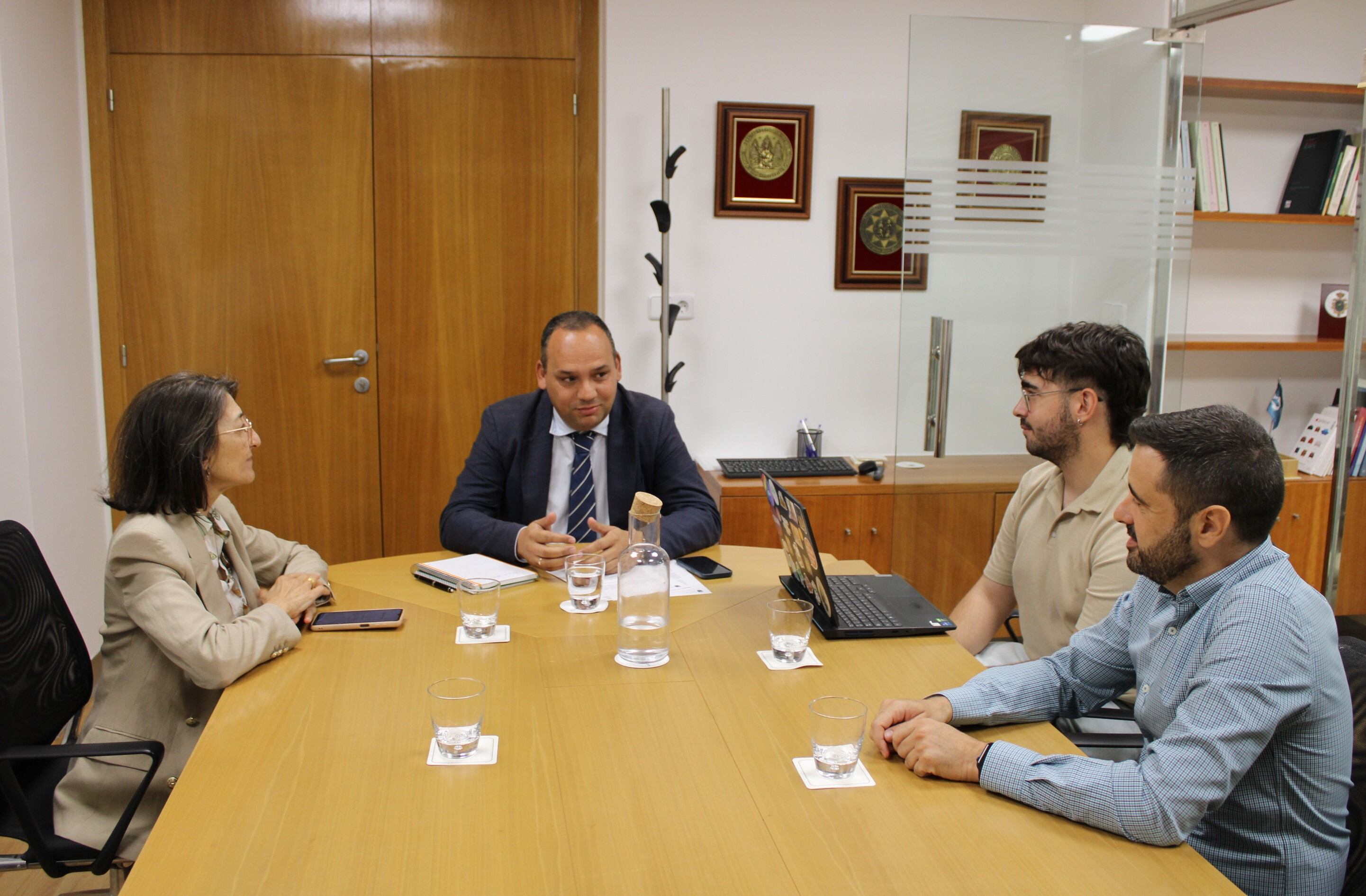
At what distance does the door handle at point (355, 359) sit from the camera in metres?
4.07

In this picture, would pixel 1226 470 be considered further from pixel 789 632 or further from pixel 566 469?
pixel 566 469

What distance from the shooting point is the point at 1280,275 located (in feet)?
13.6

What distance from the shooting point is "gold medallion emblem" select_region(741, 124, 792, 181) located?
4.06m

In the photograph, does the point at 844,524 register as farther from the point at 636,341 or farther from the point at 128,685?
the point at 128,685

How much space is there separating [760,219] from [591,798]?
9.98 ft

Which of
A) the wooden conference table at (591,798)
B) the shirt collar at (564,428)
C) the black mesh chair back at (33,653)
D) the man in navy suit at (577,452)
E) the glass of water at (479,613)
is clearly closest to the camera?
the wooden conference table at (591,798)

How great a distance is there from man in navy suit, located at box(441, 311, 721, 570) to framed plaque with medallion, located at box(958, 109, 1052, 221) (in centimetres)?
141

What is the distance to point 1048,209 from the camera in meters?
3.61

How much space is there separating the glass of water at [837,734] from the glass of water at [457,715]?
1.58 ft

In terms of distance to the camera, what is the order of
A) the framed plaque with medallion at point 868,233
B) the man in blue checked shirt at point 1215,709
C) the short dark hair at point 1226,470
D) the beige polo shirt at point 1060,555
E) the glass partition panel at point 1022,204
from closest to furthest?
the man in blue checked shirt at point 1215,709 < the short dark hair at point 1226,470 < the beige polo shirt at point 1060,555 < the glass partition panel at point 1022,204 < the framed plaque with medallion at point 868,233

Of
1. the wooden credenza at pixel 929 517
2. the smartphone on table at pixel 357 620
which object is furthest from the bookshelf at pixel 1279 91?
the smartphone on table at pixel 357 620

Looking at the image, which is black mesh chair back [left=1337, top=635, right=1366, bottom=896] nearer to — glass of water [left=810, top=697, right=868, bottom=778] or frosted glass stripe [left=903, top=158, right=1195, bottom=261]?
glass of water [left=810, top=697, right=868, bottom=778]

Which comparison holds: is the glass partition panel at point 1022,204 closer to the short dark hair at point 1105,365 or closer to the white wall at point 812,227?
the white wall at point 812,227

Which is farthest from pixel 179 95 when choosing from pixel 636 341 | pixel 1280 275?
pixel 1280 275
